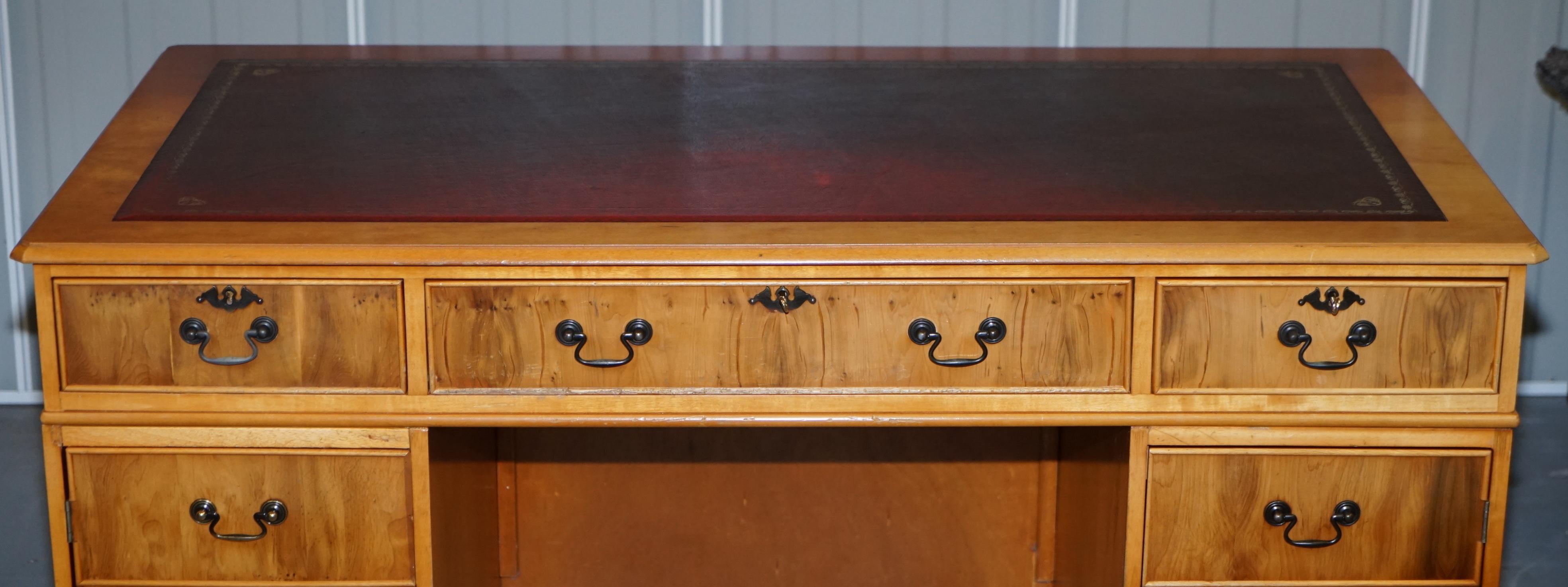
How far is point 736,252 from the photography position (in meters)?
1.71

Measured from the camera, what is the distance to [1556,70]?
3570 millimetres

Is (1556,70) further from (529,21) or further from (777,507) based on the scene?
(529,21)

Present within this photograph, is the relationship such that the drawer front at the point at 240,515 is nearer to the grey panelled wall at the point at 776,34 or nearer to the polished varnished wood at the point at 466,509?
the polished varnished wood at the point at 466,509

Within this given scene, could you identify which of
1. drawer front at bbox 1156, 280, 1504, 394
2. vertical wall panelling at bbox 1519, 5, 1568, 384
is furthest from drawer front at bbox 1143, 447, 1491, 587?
vertical wall panelling at bbox 1519, 5, 1568, 384

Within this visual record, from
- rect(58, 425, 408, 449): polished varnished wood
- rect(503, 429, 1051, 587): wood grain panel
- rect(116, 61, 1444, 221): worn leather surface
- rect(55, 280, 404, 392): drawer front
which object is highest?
rect(116, 61, 1444, 221): worn leather surface

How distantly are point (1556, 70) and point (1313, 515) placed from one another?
7.87 ft

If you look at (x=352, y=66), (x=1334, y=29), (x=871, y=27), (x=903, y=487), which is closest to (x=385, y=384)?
(x=352, y=66)

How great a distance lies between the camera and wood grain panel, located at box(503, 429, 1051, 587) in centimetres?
251

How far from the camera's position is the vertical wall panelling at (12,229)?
3561mm

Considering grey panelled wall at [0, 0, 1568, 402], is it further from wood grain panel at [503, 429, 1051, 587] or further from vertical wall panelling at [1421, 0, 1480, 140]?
wood grain panel at [503, 429, 1051, 587]

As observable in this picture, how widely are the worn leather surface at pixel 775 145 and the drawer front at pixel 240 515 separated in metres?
0.36

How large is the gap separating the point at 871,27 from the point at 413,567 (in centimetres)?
230

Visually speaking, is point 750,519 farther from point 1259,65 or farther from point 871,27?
point 871,27

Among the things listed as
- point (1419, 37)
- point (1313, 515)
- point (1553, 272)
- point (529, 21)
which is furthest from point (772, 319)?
point (1553, 272)
